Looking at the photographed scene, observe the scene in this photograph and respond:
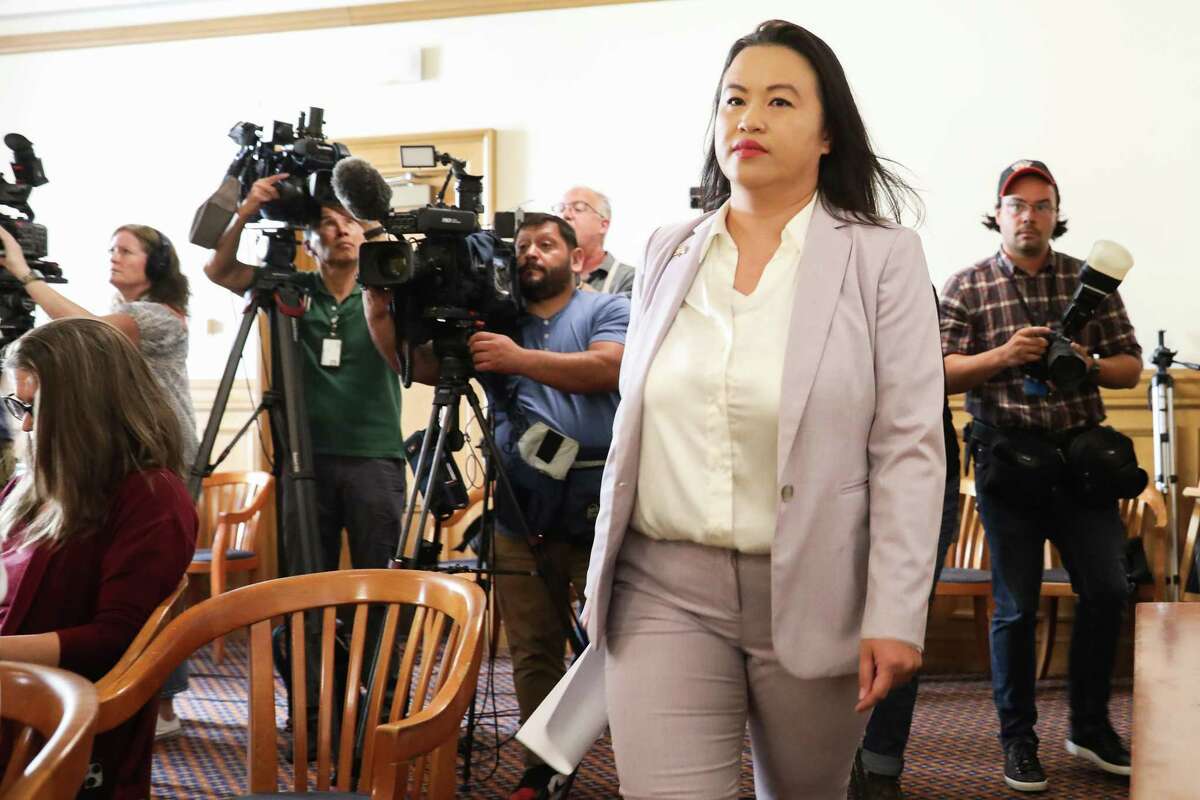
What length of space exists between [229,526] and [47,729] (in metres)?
3.30

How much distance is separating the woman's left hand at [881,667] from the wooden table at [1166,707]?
0.22 m

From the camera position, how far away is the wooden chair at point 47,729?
899 millimetres

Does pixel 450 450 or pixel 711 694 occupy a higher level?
pixel 450 450

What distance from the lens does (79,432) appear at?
1.84 meters

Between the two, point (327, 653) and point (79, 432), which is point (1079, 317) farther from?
point (79, 432)

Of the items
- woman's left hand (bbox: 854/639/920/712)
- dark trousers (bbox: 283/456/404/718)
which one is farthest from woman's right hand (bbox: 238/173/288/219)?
woman's left hand (bbox: 854/639/920/712)

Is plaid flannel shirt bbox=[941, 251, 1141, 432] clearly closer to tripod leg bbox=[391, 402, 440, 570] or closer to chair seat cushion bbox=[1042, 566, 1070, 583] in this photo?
chair seat cushion bbox=[1042, 566, 1070, 583]

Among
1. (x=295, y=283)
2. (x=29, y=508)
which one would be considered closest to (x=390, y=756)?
(x=29, y=508)

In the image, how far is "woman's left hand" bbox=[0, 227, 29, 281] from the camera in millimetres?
3021

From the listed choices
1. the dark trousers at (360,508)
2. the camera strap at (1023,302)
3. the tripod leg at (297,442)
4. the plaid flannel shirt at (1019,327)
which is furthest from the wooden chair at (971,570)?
the tripod leg at (297,442)

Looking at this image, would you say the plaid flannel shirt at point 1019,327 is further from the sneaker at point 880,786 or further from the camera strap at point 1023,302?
the sneaker at point 880,786

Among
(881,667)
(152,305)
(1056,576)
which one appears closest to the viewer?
(881,667)

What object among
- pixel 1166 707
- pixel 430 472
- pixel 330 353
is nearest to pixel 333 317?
pixel 330 353

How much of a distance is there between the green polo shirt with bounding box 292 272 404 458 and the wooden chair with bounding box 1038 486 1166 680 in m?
2.14
